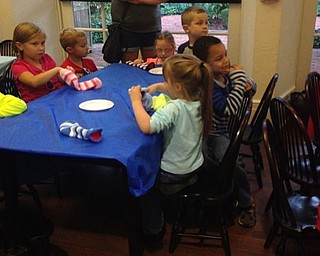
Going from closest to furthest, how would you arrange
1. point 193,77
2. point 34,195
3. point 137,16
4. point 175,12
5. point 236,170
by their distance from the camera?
point 193,77
point 236,170
point 34,195
point 137,16
point 175,12

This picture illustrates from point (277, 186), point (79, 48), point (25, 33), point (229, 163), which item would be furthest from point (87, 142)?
point (79, 48)

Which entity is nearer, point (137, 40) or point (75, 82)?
point (75, 82)

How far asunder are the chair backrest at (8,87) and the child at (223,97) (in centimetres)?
108

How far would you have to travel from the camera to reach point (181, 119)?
185cm

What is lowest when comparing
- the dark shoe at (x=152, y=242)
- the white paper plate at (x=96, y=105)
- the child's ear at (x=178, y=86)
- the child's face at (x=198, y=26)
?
the dark shoe at (x=152, y=242)

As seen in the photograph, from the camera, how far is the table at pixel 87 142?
163cm

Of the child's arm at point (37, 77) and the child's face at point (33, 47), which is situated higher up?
the child's face at point (33, 47)

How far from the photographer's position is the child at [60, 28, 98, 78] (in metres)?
2.80

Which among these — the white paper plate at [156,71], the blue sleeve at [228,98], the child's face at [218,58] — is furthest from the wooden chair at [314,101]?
the white paper plate at [156,71]

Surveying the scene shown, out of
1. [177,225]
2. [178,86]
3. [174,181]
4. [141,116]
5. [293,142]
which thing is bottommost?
[177,225]

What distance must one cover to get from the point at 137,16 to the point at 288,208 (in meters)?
1.98

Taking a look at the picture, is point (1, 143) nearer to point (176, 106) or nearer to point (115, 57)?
point (176, 106)

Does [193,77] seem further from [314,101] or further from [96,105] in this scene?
[314,101]

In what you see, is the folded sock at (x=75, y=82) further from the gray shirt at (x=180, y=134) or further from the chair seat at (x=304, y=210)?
the chair seat at (x=304, y=210)
